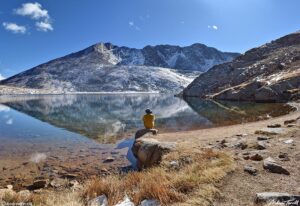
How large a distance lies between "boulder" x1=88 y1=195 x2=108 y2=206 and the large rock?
6801mm

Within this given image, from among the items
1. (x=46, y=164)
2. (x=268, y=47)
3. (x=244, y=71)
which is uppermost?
(x=268, y=47)

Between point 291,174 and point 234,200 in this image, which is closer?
point 234,200

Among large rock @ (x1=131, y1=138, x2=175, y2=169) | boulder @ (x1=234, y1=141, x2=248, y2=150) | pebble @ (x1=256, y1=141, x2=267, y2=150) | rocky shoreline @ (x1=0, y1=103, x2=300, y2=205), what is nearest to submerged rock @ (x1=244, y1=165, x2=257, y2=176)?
rocky shoreline @ (x1=0, y1=103, x2=300, y2=205)

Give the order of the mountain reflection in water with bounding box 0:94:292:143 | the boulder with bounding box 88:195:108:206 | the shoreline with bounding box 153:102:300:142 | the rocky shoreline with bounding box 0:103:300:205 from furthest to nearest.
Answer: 1. the mountain reflection in water with bounding box 0:94:292:143
2. the shoreline with bounding box 153:102:300:142
3. the boulder with bounding box 88:195:108:206
4. the rocky shoreline with bounding box 0:103:300:205

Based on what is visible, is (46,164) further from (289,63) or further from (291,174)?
(289,63)

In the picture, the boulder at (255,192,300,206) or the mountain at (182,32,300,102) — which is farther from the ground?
the mountain at (182,32,300,102)

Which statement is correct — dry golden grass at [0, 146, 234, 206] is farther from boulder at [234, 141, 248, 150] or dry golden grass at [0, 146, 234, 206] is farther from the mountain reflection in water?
the mountain reflection in water

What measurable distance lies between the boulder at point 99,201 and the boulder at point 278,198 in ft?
13.9

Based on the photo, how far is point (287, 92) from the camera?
3004 inches

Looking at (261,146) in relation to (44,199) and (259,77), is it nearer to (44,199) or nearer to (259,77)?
(44,199)

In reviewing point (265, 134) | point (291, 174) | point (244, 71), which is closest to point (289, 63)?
point (244, 71)

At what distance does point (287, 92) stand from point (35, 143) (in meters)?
67.2

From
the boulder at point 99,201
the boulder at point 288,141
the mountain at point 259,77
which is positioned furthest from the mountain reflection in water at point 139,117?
the boulder at point 99,201

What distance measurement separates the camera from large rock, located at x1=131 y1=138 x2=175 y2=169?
16.1 metres
